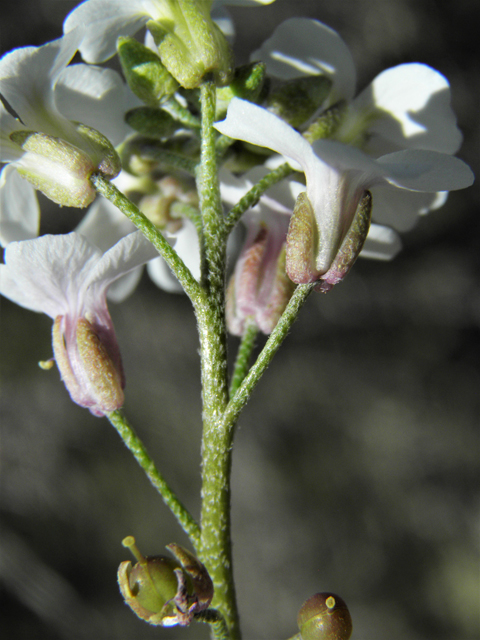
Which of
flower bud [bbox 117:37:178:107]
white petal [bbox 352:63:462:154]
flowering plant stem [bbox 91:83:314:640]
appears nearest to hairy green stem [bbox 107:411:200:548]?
flowering plant stem [bbox 91:83:314:640]

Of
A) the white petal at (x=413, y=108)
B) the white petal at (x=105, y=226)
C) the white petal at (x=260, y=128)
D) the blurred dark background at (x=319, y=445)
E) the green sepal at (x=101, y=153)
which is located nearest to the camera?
the white petal at (x=260, y=128)

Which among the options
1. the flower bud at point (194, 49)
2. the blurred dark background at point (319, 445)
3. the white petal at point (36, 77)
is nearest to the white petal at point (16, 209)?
the white petal at point (36, 77)

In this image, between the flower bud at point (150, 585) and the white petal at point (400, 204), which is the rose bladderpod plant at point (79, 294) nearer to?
the flower bud at point (150, 585)

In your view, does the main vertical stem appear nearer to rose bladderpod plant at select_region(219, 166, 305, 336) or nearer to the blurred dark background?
rose bladderpod plant at select_region(219, 166, 305, 336)

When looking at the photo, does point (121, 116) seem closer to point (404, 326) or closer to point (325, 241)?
point (325, 241)

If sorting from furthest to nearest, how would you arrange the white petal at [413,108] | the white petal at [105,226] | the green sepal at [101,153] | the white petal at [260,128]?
the white petal at [105,226] < the white petal at [413,108] < the green sepal at [101,153] < the white petal at [260,128]

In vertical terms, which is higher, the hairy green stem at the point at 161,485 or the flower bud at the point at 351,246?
the flower bud at the point at 351,246

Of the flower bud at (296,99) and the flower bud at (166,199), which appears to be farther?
the flower bud at (166,199)

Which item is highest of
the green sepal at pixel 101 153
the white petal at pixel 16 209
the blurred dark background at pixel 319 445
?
the green sepal at pixel 101 153
